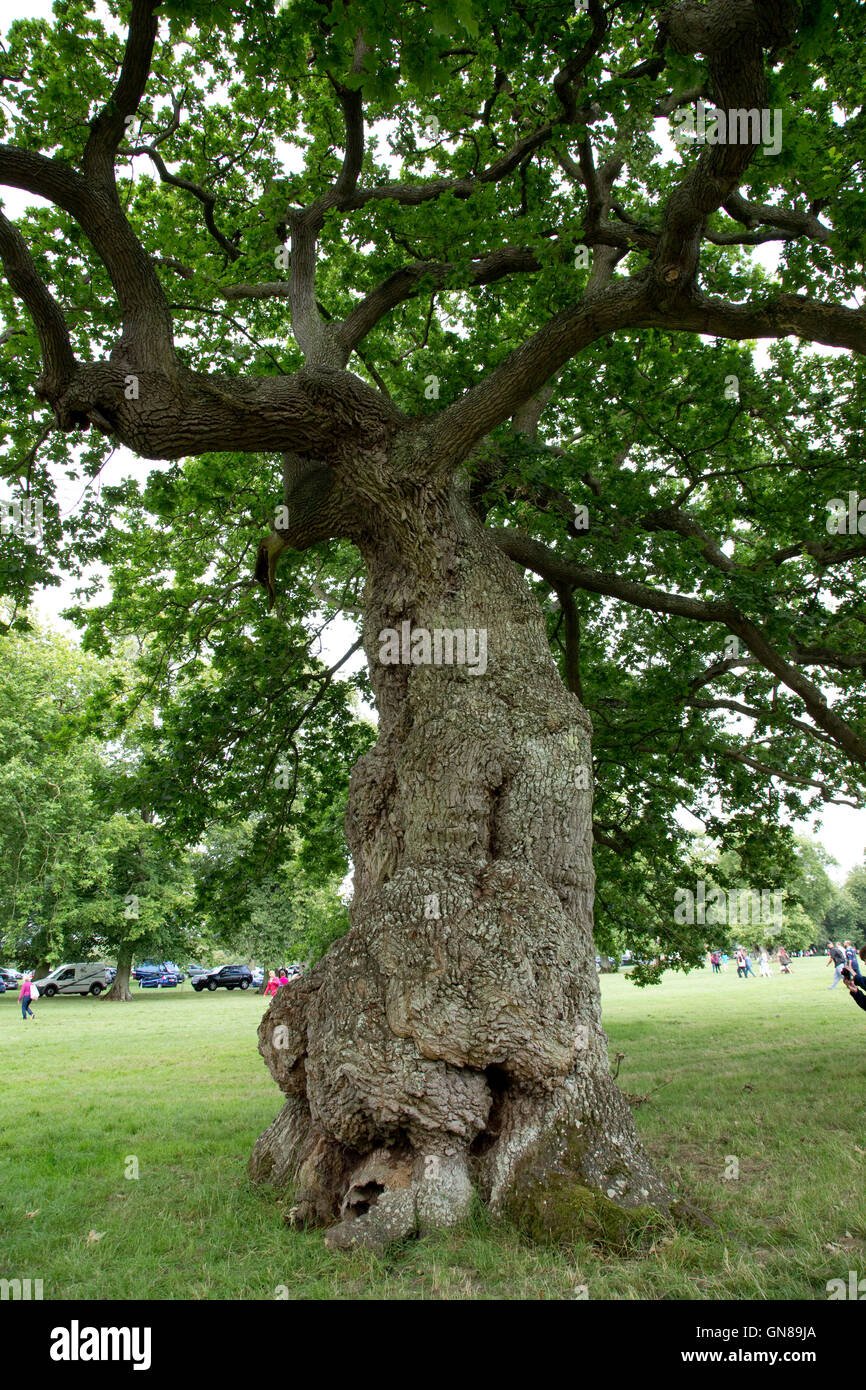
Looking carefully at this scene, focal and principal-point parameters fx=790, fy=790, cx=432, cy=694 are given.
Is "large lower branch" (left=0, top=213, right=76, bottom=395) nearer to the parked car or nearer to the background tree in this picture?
the background tree

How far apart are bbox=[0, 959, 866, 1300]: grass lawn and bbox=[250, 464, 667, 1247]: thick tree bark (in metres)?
0.38

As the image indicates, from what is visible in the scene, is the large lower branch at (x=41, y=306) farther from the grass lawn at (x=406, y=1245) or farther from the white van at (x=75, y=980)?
the white van at (x=75, y=980)

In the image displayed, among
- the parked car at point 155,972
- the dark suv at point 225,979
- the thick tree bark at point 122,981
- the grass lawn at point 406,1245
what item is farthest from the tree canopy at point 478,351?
the parked car at point 155,972

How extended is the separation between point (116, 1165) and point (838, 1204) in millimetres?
5719

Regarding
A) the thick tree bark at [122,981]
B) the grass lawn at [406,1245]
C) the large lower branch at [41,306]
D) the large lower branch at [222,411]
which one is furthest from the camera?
the thick tree bark at [122,981]

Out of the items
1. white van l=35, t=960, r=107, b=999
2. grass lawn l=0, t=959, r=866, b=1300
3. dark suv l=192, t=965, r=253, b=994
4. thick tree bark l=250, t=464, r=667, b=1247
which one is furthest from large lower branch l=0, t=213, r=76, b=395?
dark suv l=192, t=965, r=253, b=994

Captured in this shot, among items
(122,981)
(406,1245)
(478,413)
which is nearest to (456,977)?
(406,1245)

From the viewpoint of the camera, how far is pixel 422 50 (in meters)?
4.44

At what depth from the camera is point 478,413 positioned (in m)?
6.57

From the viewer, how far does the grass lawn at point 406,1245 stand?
3.96m

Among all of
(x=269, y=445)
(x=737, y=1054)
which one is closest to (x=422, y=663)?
(x=269, y=445)

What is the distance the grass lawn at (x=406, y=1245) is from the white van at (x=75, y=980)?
2612 centimetres

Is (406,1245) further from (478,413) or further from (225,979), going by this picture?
(225,979)

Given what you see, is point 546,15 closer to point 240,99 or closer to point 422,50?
point 422,50
